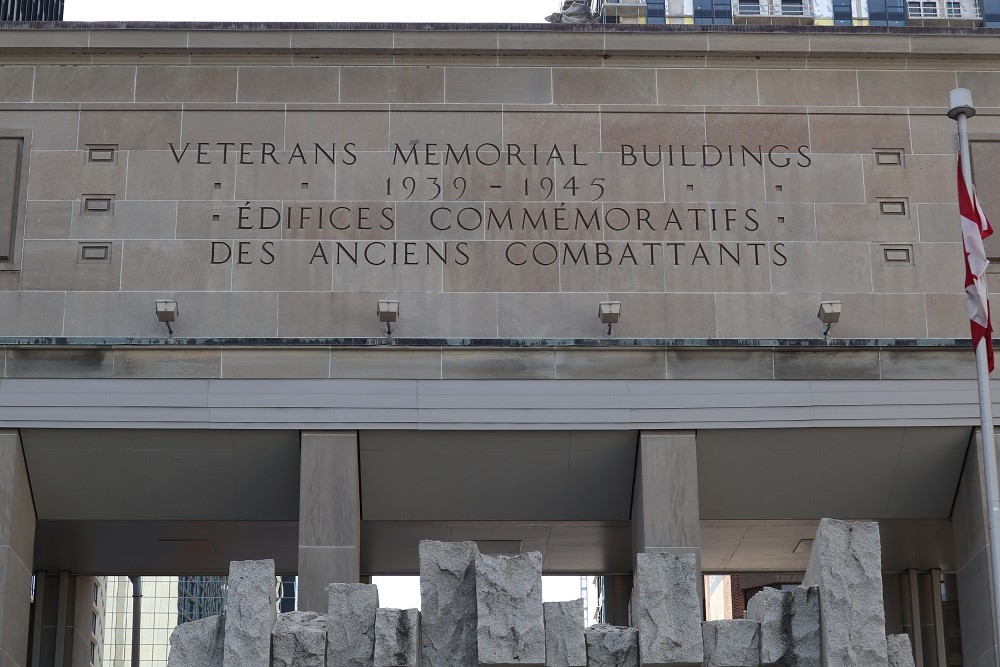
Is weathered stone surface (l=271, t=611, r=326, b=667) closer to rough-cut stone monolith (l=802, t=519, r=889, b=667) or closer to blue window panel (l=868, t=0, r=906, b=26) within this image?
rough-cut stone monolith (l=802, t=519, r=889, b=667)

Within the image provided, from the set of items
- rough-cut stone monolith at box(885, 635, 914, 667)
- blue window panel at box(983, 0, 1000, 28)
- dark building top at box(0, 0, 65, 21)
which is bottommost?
rough-cut stone monolith at box(885, 635, 914, 667)

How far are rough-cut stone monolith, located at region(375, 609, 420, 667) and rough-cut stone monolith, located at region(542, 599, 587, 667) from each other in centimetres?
130

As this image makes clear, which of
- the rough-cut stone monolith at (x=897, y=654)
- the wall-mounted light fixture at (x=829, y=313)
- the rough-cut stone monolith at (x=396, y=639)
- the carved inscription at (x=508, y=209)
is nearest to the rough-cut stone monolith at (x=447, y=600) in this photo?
the rough-cut stone monolith at (x=396, y=639)

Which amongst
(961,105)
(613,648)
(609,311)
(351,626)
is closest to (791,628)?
(613,648)

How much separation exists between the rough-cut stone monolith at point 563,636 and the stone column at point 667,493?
1061 centimetres

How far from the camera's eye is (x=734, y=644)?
17.0m

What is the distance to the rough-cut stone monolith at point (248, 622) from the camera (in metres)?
16.5

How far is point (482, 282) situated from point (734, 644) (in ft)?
42.9

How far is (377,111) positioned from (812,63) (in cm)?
776

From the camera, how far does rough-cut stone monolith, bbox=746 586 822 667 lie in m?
16.9

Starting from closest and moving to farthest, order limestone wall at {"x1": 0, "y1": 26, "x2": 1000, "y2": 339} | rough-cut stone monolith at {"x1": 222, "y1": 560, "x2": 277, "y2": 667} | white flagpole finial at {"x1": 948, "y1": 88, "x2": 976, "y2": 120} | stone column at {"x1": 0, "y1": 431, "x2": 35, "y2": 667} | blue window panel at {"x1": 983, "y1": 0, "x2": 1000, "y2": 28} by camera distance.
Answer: rough-cut stone monolith at {"x1": 222, "y1": 560, "x2": 277, "y2": 667}, white flagpole finial at {"x1": 948, "y1": 88, "x2": 976, "y2": 120}, stone column at {"x1": 0, "y1": 431, "x2": 35, "y2": 667}, limestone wall at {"x1": 0, "y1": 26, "x2": 1000, "y2": 339}, blue window panel at {"x1": 983, "y1": 0, "x2": 1000, "y2": 28}

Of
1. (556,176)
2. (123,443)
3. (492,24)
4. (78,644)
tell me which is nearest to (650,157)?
(556,176)

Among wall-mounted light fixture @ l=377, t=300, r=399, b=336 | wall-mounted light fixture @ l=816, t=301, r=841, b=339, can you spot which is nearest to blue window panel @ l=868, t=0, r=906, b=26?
wall-mounted light fixture @ l=816, t=301, r=841, b=339

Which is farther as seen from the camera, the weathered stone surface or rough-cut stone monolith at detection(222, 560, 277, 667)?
the weathered stone surface
